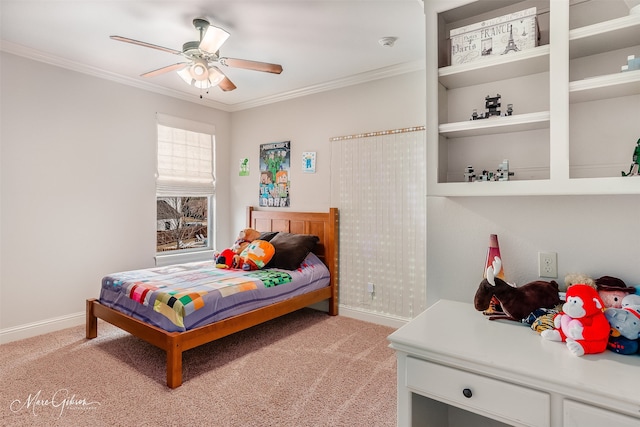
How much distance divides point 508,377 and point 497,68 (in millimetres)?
1327

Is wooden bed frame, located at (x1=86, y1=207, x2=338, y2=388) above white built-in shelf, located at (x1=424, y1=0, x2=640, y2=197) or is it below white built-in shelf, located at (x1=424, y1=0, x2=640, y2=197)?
below

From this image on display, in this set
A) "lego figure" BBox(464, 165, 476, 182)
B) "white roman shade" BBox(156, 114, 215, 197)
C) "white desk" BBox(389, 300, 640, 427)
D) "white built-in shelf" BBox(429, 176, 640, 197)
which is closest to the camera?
"white desk" BBox(389, 300, 640, 427)

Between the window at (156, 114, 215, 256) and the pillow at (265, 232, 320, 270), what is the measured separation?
1413 millimetres

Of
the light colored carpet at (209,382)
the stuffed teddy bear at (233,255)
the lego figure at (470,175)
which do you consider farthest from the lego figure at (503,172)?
the stuffed teddy bear at (233,255)

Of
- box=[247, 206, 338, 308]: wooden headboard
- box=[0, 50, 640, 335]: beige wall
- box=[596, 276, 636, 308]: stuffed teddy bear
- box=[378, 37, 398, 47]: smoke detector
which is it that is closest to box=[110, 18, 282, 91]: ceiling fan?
box=[378, 37, 398, 47]: smoke detector

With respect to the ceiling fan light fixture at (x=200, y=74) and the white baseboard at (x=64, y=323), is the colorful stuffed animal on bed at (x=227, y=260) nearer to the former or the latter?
the white baseboard at (x=64, y=323)

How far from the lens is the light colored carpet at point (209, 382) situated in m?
2.01

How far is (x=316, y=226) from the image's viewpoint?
4.02m

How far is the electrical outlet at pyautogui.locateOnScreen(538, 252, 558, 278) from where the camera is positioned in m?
1.54

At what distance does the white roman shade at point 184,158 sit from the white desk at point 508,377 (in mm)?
3727

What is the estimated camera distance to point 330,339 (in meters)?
3.16

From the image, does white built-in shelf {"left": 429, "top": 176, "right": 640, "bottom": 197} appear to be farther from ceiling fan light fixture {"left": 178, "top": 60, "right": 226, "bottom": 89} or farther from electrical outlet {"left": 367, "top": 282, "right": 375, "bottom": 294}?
electrical outlet {"left": 367, "top": 282, "right": 375, "bottom": 294}

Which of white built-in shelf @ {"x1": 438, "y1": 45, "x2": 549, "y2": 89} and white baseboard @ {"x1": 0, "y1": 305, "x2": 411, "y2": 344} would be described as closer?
white built-in shelf @ {"x1": 438, "y1": 45, "x2": 549, "y2": 89}

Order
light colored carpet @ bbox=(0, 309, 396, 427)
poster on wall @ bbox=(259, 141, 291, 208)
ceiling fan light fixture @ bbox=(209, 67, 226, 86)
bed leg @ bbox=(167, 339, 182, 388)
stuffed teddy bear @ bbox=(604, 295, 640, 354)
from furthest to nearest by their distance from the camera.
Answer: poster on wall @ bbox=(259, 141, 291, 208), ceiling fan light fixture @ bbox=(209, 67, 226, 86), bed leg @ bbox=(167, 339, 182, 388), light colored carpet @ bbox=(0, 309, 396, 427), stuffed teddy bear @ bbox=(604, 295, 640, 354)
